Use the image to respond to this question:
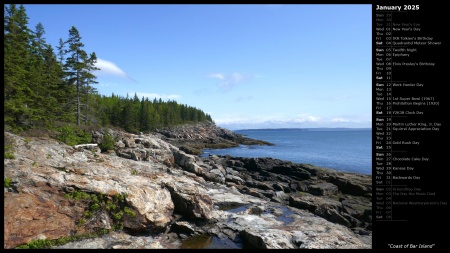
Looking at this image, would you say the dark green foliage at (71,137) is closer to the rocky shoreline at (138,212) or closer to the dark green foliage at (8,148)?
the rocky shoreline at (138,212)

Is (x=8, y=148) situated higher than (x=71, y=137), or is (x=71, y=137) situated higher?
(x=71, y=137)

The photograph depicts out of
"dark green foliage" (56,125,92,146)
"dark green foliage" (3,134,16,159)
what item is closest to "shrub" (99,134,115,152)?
"dark green foliage" (56,125,92,146)

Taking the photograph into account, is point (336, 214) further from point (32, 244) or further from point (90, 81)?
point (90, 81)

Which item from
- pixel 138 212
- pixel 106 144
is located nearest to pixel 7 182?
pixel 138 212

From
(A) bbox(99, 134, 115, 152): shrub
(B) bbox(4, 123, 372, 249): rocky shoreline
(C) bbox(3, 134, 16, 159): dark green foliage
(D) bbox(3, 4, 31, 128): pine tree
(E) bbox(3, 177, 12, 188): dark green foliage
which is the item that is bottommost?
(B) bbox(4, 123, 372, 249): rocky shoreline

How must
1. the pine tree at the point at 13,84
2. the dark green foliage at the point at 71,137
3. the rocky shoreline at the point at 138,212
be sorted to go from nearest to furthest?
1. the rocky shoreline at the point at 138,212
2. the pine tree at the point at 13,84
3. the dark green foliage at the point at 71,137

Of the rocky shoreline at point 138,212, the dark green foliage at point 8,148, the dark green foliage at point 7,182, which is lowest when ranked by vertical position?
the rocky shoreline at point 138,212

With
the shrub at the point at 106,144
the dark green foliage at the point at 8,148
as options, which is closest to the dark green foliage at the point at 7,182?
the dark green foliage at the point at 8,148

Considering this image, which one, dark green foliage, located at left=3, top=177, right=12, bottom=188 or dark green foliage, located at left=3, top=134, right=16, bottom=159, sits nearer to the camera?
dark green foliage, located at left=3, top=177, right=12, bottom=188

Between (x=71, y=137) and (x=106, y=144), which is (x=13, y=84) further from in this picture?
(x=106, y=144)

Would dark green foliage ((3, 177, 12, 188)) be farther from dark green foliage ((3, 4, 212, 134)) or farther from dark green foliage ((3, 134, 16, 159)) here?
dark green foliage ((3, 4, 212, 134))

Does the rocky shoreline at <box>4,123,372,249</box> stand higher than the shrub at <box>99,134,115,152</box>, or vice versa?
the shrub at <box>99,134,115,152</box>

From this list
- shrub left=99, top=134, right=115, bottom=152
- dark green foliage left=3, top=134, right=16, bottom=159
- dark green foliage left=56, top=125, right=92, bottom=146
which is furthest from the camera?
shrub left=99, top=134, right=115, bottom=152

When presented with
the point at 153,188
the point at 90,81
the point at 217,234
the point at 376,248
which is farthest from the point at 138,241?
the point at 90,81
